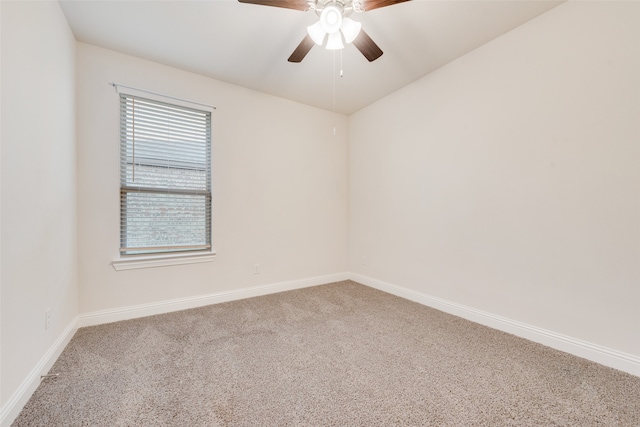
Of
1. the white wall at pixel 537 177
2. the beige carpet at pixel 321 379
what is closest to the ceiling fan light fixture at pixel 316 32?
the white wall at pixel 537 177

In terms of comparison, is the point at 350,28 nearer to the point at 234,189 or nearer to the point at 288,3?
the point at 288,3

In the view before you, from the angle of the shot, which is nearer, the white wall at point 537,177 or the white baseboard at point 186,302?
the white wall at point 537,177

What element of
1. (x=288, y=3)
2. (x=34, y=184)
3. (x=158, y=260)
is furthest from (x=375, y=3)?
(x=158, y=260)

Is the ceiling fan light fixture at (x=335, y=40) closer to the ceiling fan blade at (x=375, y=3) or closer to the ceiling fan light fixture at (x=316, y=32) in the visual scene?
the ceiling fan light fixture at (x=316, y=32)

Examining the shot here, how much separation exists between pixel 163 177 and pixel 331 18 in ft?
7.05

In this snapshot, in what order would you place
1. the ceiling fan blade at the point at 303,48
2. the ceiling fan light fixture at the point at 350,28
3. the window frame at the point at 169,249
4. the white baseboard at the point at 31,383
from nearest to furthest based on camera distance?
the white baseboard at the point at 31,383
the ceiling fan light fixture at the point at 350,28
the ceiling fan blade at the point at 303,48
the window frame at the point at 169,249

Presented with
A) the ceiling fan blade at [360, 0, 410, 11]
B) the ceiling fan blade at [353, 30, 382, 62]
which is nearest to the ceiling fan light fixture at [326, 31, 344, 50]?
the ceiling fan blade at [353, 30, 382, 62]

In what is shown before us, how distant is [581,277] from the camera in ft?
5.90

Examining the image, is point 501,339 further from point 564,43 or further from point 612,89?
point 564,43

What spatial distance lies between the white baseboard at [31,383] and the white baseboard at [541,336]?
3087 millimetres

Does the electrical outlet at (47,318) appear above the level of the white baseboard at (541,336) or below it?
above

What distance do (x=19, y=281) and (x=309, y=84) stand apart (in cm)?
289

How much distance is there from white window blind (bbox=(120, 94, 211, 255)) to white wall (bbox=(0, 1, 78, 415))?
0.43m

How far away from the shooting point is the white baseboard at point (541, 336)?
5.33 ft
